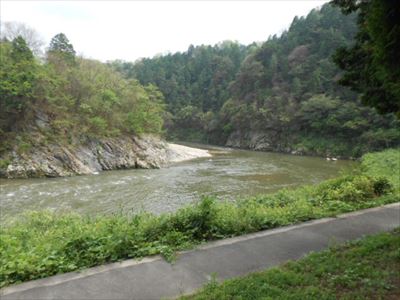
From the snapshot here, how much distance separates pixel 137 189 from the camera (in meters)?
16.5

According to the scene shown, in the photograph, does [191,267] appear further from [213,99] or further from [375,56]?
[213,99]

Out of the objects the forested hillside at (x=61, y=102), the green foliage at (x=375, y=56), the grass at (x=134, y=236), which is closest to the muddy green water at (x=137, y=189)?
the forested hillside at (x=61, y=102)

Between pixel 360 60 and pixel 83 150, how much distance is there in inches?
875

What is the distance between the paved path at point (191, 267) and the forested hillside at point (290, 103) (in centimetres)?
3188

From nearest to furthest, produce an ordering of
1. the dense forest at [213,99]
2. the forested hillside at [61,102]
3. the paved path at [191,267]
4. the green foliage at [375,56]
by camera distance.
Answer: the green foliage at [375,56]
the paved path at [191,267]
the forested hillside at [61,102]
the dense forest at [213,99]

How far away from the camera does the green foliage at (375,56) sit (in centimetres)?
302

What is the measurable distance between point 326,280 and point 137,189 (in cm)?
1388

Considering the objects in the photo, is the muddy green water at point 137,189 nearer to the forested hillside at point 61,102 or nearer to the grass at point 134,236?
the forested hillside at point 61,102

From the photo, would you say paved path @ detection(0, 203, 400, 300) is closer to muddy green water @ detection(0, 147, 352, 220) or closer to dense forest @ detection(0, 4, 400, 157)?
dense forest @ detection(0, 4, 400, 157)

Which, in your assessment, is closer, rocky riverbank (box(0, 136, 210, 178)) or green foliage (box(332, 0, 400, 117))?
green foliage (box(332, 0, 400, 117))

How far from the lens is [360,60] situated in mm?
5168

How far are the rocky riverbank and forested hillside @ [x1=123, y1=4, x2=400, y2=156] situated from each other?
2116 cm

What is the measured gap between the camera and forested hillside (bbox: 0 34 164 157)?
2145 cm

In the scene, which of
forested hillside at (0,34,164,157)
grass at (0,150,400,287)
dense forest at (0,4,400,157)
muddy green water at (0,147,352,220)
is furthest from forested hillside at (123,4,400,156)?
grass at (0,150,400,287)
